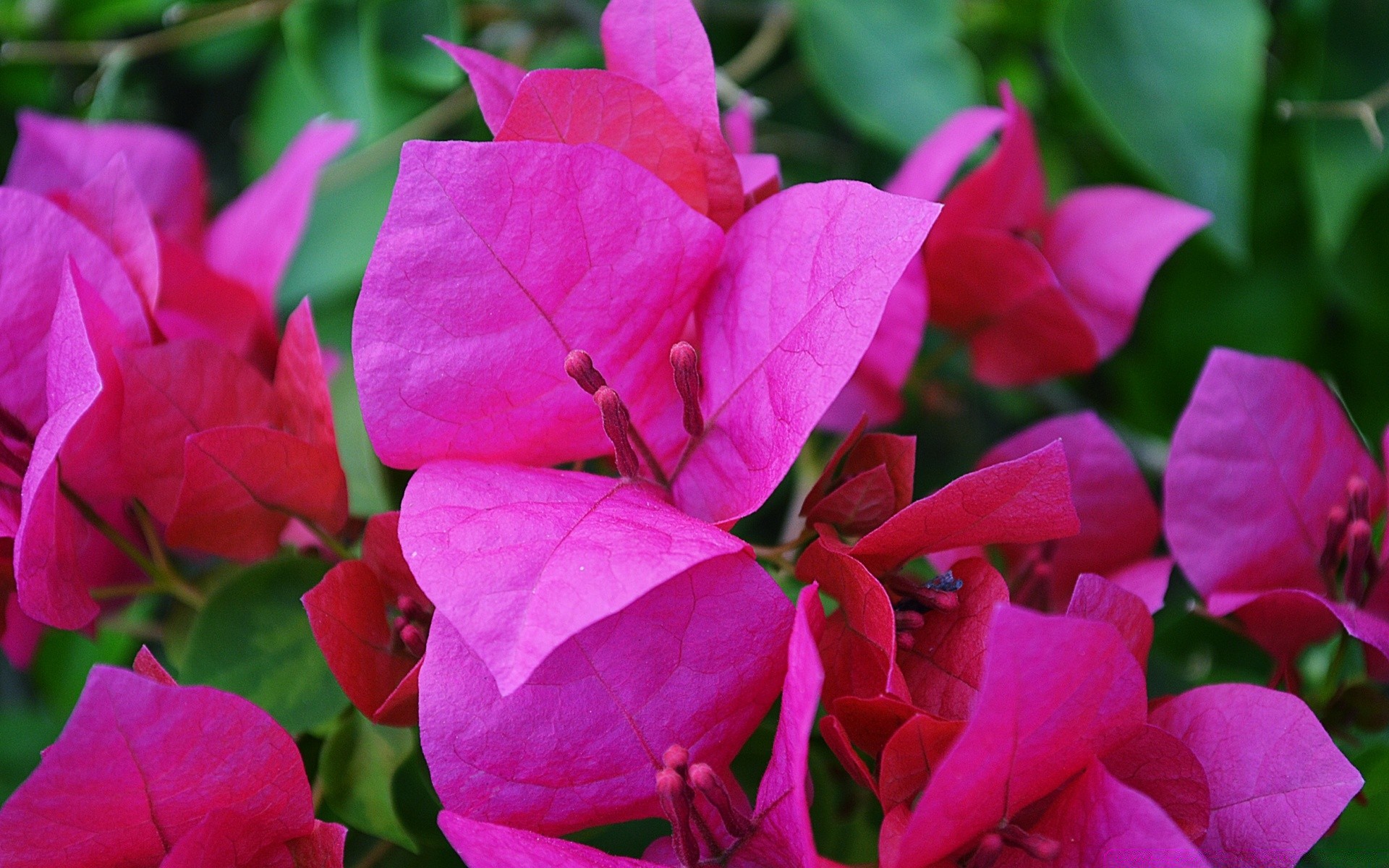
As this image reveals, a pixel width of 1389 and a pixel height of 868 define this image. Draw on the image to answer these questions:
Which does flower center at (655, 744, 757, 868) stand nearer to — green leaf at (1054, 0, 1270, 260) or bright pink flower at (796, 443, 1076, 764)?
bright pink flower at (796, 443, 1076, 764)

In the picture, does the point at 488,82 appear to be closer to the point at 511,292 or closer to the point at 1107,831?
the point at 511,292

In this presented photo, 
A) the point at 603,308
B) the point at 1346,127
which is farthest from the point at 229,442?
the point at 1346,127

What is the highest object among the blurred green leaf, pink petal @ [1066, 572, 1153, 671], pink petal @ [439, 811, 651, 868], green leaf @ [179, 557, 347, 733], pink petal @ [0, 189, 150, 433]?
pink petal @ [0, 189, 150, 433]

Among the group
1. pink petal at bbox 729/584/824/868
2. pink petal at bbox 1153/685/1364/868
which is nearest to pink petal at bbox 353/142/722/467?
pink petal at bbox 729/584/824/868

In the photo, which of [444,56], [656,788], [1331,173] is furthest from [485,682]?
[1331,173]

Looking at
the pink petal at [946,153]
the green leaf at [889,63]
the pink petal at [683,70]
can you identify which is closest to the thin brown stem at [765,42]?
the green leaf at [889,63]
